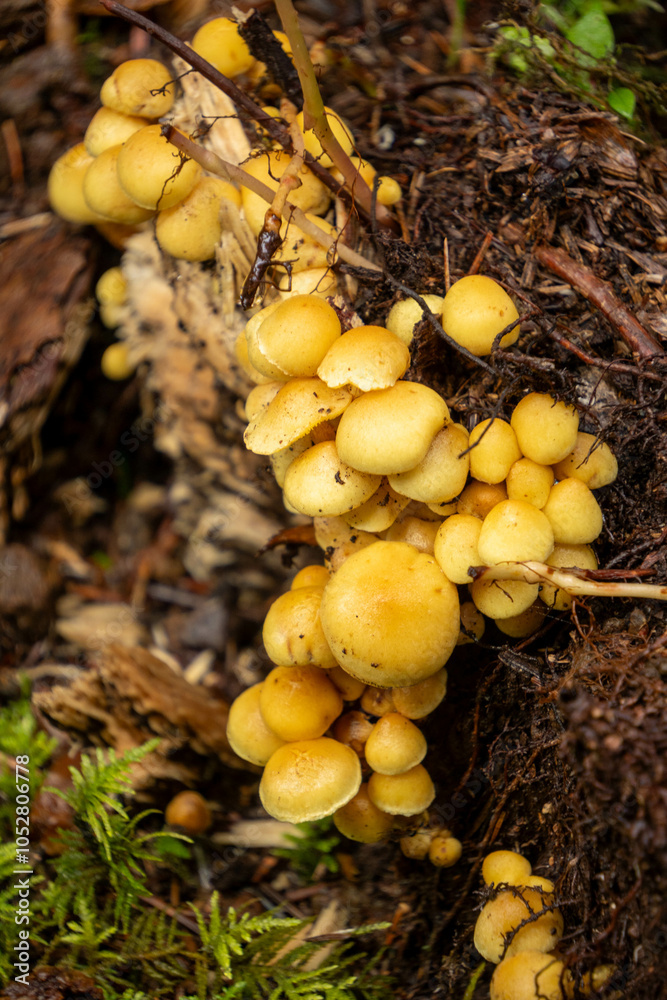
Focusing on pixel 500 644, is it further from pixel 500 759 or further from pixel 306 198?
pixel 306 198

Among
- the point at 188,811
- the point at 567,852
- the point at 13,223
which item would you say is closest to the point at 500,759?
the point at 567,852

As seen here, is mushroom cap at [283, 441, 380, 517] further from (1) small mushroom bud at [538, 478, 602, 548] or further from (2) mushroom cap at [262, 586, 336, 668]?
(1) small mushroom bud at [538, 478, 602, 548]

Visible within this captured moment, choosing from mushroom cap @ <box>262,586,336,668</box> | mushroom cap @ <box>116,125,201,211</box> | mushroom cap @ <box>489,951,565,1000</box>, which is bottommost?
mushroom cap @ <box>489,951,565,1000</box>

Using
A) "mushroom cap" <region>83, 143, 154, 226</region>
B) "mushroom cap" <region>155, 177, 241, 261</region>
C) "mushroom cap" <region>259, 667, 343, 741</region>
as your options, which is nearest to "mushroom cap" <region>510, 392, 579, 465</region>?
"mushroom cap" <region>259, 667, 343, 741</region>

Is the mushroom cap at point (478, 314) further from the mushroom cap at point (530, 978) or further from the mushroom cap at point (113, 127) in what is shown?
the mushroom cap at point (530, 978)

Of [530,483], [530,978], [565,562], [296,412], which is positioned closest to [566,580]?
[565,562]

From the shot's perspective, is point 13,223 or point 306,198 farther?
point 13,223

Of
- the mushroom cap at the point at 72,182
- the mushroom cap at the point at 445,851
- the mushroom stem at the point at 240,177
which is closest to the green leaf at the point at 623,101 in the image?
the mushroom stem at the point at 240,177
